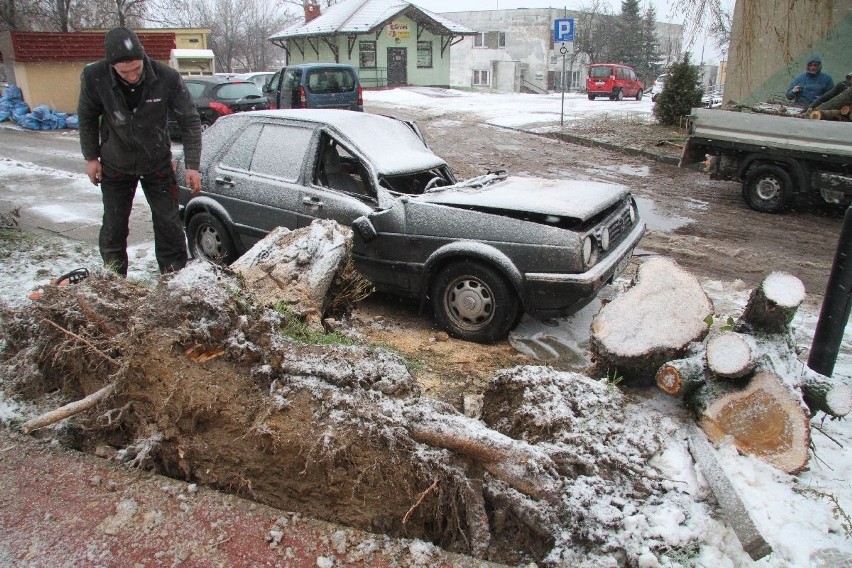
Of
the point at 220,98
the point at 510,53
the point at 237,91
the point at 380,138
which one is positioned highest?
the point at 510,53

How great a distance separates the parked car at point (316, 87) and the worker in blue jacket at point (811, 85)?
1049 cm

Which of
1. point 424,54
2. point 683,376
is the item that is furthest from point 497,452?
point 424,54

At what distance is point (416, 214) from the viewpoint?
4734 millimetres

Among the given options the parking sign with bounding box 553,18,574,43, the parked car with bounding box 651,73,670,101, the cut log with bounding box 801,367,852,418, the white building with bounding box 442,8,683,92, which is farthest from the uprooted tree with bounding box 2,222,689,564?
the white building with bounding box 442,8,683,92

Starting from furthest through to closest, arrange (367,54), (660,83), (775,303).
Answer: (367,54) → (660,83) → (775,303)

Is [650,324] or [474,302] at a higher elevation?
[650,324]

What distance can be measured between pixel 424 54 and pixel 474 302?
36156mm

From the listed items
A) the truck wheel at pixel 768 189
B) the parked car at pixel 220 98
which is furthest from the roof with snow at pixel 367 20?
the truck wheel at pixel 768 189

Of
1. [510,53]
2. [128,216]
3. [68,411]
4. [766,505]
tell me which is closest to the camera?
[766,505]

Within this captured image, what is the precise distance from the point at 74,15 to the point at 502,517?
122 feet

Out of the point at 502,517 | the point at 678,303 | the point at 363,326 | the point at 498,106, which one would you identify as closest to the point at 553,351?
the point at 678,303

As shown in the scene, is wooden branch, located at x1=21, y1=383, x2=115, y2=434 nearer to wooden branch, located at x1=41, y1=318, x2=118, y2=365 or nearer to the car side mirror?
wooden branch, located at x1=41, y1=318, x2=118, y2=365

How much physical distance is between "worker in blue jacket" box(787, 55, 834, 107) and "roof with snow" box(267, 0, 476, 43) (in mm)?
26817

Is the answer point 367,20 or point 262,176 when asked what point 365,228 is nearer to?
point 262,176
